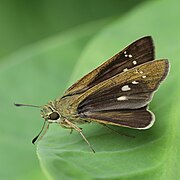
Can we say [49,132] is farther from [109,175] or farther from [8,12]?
[8,12]

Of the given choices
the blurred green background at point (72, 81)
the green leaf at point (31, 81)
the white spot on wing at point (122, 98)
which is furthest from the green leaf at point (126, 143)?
the green leaf at point (31, 81)

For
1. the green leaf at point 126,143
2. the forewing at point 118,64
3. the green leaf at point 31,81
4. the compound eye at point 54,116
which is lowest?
the green leaf at point 126,143

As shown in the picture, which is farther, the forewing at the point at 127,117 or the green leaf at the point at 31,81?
the green leaf at the point at 31,81

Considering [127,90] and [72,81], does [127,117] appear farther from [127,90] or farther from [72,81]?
[72,81]

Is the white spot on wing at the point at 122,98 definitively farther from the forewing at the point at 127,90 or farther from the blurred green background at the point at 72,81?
the blurred green background at the point at 72,81

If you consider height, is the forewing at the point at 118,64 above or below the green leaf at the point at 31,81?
below

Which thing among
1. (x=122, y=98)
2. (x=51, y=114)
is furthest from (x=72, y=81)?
(x=122, y=98)
